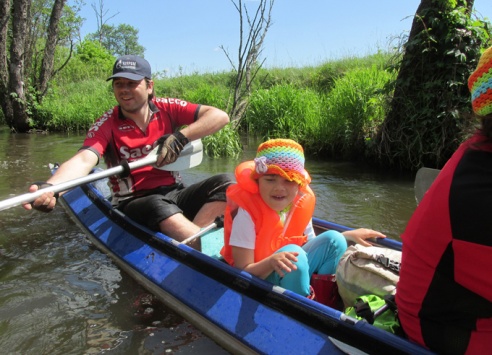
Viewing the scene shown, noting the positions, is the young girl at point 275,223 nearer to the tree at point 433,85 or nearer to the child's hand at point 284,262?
the child's hand at point 284,262

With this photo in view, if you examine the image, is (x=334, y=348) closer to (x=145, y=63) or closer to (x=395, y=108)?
(x=145, y=63)

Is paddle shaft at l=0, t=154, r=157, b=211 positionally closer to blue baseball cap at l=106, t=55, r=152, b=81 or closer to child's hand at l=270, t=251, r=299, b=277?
blue baseball cap at l=106, t=55, r=152, b=81

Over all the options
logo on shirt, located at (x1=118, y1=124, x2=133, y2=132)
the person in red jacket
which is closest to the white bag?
the person in red jacket

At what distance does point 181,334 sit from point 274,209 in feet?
3.18

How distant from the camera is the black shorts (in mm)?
3346

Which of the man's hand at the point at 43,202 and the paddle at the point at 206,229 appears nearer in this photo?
the man's hand at the point at 43,202

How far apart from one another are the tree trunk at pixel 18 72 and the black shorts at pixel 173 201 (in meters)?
11.0

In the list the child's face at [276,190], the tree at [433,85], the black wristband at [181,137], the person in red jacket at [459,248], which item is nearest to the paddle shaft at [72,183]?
the black wristband at [181,137]

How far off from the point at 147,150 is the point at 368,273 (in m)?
2.13

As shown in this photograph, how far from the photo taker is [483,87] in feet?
4.11

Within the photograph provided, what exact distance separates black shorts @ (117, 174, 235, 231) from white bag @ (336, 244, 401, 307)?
1513 mm

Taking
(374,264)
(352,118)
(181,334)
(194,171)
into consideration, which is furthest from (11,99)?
(374,264)

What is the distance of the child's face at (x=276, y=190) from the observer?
92.0 inches

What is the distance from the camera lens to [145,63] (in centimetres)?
366
